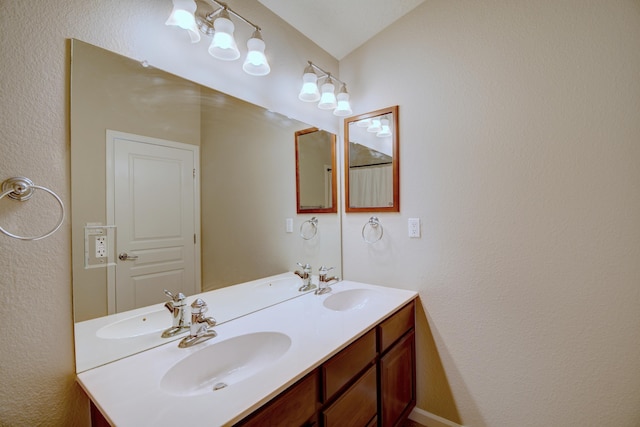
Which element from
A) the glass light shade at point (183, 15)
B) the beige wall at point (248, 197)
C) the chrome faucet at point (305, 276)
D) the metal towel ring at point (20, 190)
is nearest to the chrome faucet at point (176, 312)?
the beige wall at point (248, 197)

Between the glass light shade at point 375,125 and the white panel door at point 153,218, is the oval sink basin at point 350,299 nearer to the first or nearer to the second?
the white panel door at point 153,218

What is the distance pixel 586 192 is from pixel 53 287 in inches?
82.8

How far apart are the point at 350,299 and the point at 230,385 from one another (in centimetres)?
111

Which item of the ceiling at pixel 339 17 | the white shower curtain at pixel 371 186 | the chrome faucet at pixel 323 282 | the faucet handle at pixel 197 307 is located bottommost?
the chrome faucet at pixel 323 282

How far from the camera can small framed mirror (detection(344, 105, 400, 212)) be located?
1.87m

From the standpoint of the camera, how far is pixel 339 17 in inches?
70.1

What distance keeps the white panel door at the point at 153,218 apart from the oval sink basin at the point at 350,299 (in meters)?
0.82

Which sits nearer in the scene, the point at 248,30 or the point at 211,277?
the point at 211,277

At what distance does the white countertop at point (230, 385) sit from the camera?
741 mm

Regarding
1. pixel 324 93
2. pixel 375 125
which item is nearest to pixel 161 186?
pixel 324 93

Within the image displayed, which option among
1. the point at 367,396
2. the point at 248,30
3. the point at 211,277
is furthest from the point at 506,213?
the point at 248,30

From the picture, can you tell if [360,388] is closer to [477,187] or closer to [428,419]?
[428,419]

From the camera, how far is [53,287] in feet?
2.92

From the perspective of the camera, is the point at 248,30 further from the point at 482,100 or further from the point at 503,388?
the point at 503,388
